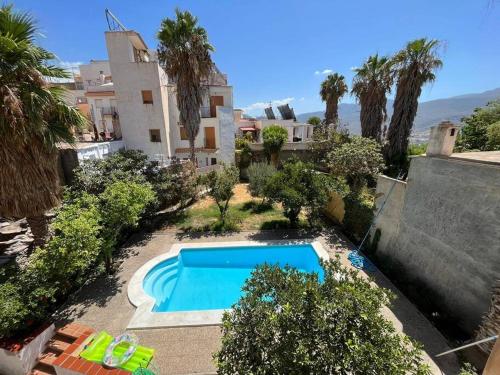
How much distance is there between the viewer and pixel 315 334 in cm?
385

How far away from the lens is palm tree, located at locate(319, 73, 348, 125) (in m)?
28.8

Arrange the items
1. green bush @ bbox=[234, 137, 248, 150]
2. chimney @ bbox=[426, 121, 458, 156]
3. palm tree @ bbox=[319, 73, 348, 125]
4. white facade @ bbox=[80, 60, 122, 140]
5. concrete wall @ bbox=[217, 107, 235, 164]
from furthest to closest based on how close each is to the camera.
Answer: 1. palm tree @ bbox=[319, 73, 348, 125]
2. green bush @ bbox=[234, 137, 248, 150]
3. white facade @ bbox=[80, 60, 122, 140]
4. concrete wall @ bbox=[217, 107, 235, 164]
5. chimney @ bbox=[426, 121, 458, 156]

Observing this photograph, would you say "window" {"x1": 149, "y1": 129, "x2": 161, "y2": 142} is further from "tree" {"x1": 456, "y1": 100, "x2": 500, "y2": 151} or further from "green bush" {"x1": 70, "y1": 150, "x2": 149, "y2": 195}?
"tree" {"x1": 456, "y1": 100, "x2": 500, "y2": 151}

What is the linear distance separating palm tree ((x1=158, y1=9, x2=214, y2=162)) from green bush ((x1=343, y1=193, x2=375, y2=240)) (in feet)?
41.0

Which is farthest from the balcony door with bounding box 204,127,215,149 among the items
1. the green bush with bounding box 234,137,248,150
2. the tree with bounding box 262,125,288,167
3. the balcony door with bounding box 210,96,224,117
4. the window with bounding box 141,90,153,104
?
the window with bounding box 141,90,153,104

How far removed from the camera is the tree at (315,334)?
3486 mm

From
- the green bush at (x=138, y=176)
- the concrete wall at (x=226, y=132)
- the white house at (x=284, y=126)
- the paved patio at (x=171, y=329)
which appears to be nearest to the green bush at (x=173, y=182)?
the green bush at (x=138, y=176)

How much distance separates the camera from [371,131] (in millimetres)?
20188

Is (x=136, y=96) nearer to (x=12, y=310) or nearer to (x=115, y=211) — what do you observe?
(x=115, y=211)

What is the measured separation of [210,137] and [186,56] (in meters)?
9.55

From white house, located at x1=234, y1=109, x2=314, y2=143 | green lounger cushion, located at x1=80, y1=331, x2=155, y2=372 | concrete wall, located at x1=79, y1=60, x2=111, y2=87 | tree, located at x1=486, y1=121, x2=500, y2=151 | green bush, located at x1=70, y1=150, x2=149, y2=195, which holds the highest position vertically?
concrete wall, located at x1=79, y1=60, x2=111, y2=87

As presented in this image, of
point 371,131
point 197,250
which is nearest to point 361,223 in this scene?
point 197,250

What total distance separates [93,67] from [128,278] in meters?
36.6

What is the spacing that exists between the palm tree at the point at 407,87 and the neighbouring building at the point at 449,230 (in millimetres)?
11021
